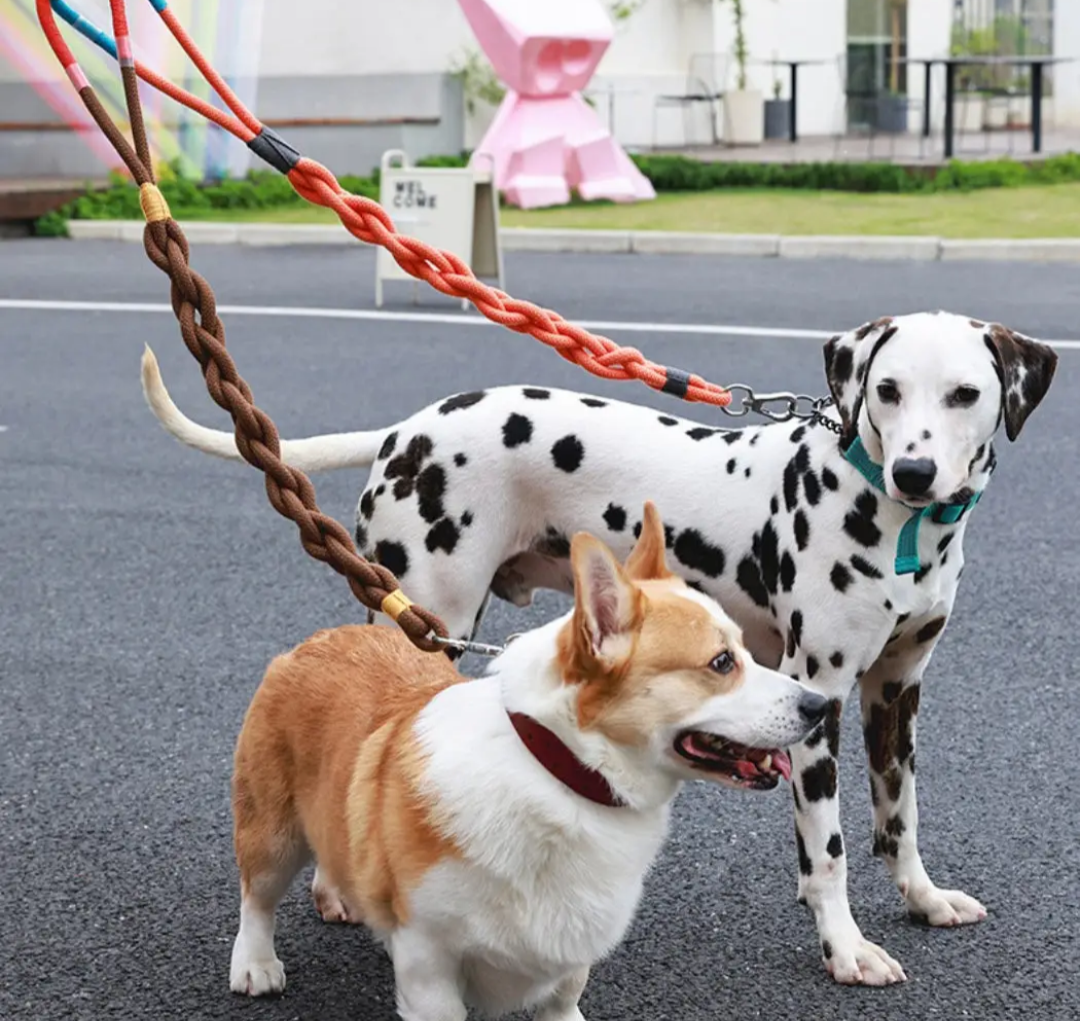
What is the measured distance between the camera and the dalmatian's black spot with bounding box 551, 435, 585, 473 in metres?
4.34

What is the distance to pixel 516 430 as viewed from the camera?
4.39 m

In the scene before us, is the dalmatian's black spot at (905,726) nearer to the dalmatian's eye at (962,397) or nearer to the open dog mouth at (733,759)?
the dalmatian's eye at (962,397)

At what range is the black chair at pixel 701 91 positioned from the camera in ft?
92.6

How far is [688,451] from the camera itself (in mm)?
4305

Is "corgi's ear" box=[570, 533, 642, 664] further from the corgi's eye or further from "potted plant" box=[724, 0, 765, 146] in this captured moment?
"potted plant" box=[724, 0, 765, 146]

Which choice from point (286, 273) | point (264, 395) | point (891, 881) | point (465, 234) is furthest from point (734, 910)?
point (286, 273)

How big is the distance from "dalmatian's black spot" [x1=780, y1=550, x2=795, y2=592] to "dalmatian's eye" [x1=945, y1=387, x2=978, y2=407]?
51 centimetres

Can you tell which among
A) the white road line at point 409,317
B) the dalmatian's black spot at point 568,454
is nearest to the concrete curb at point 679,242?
the white road line at point 409,317

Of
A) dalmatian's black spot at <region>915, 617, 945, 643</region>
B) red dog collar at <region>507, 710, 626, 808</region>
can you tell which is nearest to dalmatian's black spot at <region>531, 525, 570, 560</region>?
dalmatian's black spot at <region>915, 617, 945, 643</region>

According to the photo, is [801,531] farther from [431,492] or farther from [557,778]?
[557,778]

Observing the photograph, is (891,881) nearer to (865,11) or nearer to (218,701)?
(218,701)

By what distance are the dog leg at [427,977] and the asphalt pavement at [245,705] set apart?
1.78ft

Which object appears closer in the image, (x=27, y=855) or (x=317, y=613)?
(x=27, y=855)

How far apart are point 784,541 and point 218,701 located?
227 centimetres
